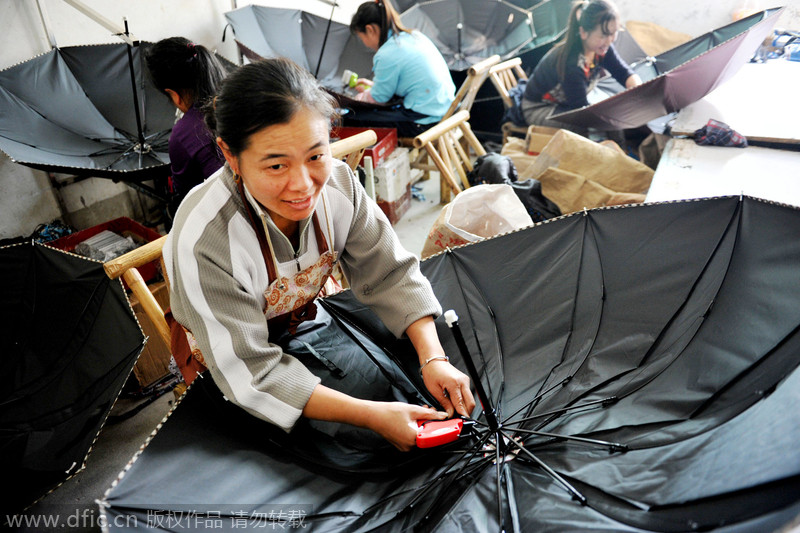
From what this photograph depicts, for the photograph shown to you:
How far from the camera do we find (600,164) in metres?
2.56

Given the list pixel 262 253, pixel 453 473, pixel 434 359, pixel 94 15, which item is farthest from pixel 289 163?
pixel 94 15

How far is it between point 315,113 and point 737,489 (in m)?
0.93

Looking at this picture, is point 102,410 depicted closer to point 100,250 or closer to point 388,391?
point 388,391

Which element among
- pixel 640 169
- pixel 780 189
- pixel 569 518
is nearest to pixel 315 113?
pixel 569 518

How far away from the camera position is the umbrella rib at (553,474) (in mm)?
836

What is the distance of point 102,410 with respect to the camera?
1.32 m

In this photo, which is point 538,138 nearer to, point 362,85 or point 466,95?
point 466,95

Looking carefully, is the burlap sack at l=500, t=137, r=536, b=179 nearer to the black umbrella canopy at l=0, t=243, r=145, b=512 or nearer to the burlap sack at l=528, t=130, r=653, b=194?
the burlap sack at l=528, t=130, r=653, b=194

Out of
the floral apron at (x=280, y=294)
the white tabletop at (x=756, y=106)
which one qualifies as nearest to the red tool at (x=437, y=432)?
the floral apron at (x=280, y=294)

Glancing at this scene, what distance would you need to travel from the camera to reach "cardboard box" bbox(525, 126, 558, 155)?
3.16 metres

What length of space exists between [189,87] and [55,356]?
1175 mm

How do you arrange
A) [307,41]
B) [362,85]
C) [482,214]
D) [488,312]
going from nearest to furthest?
[488,312], [482,214], [362,85], [307,41]

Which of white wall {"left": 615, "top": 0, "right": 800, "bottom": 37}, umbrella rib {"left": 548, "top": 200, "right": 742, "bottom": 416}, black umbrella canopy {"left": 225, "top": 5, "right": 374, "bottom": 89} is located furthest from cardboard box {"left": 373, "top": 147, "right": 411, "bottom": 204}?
white wall {"left": 615, "top": 0, "right": 800, "bottom": 37}

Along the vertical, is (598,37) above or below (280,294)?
above
